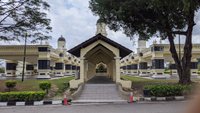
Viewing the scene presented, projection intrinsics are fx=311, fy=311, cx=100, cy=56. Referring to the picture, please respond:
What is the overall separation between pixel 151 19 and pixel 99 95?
7.68m

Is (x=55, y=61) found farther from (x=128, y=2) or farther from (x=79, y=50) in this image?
(x=128, y=2)

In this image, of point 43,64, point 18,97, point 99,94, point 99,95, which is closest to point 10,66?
point 43,64

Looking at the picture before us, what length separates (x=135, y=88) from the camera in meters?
23.7

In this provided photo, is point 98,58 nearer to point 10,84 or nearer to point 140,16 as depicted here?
point 140,16

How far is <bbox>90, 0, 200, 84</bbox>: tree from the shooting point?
2194 cm

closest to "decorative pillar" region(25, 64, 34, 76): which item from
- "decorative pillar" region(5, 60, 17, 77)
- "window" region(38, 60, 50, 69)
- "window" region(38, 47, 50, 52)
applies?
"decorative pillar" region(5, 60, 17, 77)

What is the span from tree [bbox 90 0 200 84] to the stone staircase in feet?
16.8

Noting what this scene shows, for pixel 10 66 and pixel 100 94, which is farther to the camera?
pixel 10 66

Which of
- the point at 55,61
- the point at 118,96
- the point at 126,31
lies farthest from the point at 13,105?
the point at 55,61

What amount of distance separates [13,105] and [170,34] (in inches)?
499

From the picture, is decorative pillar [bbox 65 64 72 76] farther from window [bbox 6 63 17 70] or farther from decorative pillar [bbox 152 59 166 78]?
decorative pillar [bbox 152 59 166 78]

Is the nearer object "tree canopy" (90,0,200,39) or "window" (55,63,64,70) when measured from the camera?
"tree canopy" (90,0,200,39)

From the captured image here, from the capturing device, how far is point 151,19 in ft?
80.6

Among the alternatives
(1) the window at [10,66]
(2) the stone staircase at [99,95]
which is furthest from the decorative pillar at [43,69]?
(2) the stone staircase at [99,95]
